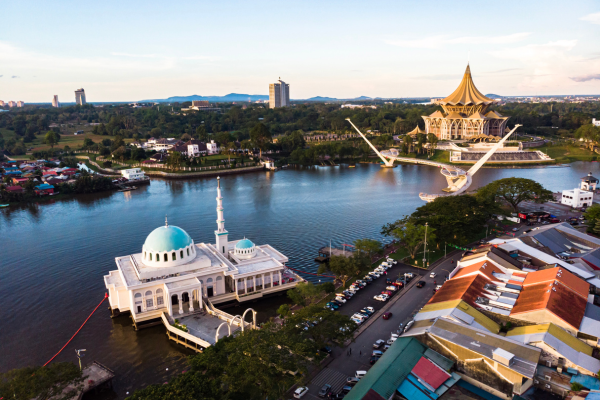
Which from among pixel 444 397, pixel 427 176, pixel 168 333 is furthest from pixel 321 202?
pixel 444 397

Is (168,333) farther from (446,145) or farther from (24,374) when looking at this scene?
(446,145)

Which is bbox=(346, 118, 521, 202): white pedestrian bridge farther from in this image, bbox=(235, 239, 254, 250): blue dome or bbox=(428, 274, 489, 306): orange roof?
bbox=(235, 239, 254, 250): blue dome

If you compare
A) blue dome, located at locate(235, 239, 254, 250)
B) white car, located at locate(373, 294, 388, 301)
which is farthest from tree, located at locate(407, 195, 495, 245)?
blue dome, located at locate(235, 239, 254, 250)

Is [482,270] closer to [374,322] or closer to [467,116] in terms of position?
[374,322]

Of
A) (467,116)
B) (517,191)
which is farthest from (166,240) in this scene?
(467,116)

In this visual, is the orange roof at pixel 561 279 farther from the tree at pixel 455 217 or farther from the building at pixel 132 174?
the building at pixel 132 174

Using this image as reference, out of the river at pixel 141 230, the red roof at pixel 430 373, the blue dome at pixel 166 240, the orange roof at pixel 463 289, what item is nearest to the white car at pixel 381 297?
the orange roof at pixel 463 289
